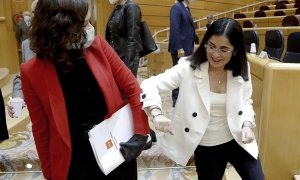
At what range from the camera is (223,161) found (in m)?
1.41

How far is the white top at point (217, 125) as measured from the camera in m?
1.32

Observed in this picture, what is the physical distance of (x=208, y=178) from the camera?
1.41 meters

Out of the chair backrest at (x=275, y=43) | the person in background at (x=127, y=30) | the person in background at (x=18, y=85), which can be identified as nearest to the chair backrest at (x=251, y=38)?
the chair backrest at (x=275, y=43)

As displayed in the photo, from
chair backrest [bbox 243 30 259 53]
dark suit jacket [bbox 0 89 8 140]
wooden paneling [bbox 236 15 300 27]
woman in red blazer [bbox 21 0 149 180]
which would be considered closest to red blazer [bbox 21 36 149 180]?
woman in red blazer [bbox 21 0 149 180]

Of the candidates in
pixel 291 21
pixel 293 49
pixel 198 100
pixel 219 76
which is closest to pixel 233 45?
pixel 219 76

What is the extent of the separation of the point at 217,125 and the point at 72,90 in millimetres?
677

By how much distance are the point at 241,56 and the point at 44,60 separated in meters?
0.83

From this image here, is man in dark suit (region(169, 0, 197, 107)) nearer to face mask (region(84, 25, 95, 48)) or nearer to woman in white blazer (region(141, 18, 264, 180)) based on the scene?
woman in white blazer (region(141, 18, 264, 180))

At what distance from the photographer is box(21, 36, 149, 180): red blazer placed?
93cm

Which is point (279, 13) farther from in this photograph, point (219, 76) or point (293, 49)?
point (219, 76)

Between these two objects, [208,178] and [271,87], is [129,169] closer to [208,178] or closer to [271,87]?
[208,178]

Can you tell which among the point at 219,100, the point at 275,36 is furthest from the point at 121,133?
the point at 275,36

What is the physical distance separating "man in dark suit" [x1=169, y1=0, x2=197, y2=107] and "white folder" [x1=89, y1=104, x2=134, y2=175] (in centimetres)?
204

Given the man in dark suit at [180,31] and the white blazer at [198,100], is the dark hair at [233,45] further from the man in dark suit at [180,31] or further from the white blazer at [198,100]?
the man in dark suit at [180,31]
